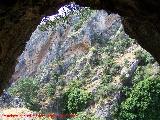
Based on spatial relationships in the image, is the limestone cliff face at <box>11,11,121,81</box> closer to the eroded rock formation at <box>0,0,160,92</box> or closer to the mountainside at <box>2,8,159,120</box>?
the mountainside at <box>2,8,159,120</box>

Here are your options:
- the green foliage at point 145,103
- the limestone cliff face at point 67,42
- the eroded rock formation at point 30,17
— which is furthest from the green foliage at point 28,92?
the eroded rock formation at point 30,17

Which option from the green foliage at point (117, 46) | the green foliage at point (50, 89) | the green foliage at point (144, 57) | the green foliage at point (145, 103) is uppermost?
the green foliage at point (117, 46)

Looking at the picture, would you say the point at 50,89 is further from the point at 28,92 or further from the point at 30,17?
the point at 30,17

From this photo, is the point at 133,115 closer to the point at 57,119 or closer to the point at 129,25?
the point at 57,119

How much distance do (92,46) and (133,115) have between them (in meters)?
20.7

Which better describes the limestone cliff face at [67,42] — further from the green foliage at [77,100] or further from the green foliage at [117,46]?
the green foliage at [77,100]

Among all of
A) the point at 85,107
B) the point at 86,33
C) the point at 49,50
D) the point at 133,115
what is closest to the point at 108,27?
the point at 86,33

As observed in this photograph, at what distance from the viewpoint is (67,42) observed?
53.8 m

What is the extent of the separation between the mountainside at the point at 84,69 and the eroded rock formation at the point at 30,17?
23.5 m

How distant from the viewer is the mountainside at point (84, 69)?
118 feet

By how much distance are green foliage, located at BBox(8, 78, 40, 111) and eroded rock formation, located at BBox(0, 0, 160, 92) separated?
40383 millimetres

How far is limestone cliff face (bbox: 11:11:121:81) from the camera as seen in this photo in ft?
163

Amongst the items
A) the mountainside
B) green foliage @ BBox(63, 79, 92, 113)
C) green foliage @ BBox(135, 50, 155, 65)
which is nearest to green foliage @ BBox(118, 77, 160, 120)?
the mountainside

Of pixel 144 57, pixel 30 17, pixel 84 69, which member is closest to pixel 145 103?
pixel 144 57
